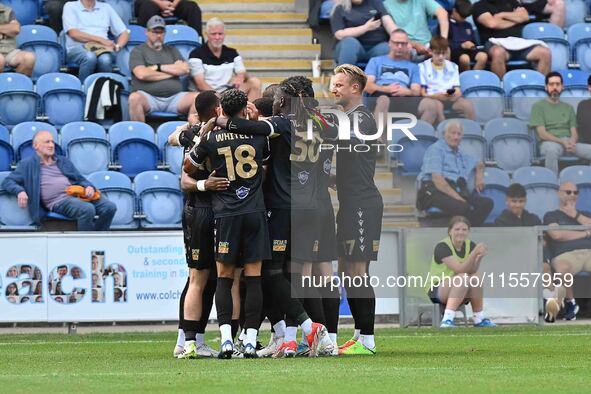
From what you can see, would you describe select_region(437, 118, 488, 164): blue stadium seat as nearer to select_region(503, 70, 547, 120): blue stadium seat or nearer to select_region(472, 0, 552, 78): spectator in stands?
select_region(503, 70, 547, 120): blue stadium seat

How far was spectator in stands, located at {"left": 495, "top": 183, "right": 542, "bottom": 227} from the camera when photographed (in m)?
15.3

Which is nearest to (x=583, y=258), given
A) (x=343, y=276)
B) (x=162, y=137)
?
(x=343, y=276)

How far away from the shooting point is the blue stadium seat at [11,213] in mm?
16969

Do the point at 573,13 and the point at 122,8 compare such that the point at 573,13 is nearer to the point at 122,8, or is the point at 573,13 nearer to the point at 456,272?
the point at 122,8

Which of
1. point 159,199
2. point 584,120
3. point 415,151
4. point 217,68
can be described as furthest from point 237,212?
point 217,68

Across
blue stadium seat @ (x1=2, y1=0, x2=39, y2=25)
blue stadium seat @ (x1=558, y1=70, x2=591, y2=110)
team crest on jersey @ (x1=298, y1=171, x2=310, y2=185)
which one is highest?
blue stadium seat @ (x1=2, y1=0, x2=39, y2=25)

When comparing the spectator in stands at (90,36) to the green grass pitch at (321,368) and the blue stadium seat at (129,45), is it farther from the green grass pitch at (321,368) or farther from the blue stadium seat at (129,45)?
the green grass pitch at (321,368)


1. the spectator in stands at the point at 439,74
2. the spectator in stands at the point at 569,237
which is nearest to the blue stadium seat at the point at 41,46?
the spectator in stands at the point at 439,74

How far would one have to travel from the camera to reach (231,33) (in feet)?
69.8

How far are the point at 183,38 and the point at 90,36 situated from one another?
1.44 metres

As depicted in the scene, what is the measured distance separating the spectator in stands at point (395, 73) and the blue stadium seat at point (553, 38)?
265 cm

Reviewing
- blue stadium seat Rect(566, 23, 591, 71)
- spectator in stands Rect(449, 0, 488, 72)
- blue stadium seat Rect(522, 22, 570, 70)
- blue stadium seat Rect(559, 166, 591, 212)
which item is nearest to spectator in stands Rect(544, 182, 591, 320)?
blue stadium seat Rect(559, 166, 591, 212)

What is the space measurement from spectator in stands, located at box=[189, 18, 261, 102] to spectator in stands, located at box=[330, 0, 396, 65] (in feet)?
4.85

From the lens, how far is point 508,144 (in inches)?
620
